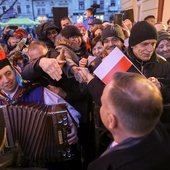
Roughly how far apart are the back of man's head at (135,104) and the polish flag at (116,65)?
62 centimetres

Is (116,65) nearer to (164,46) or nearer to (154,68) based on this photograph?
(154,68)

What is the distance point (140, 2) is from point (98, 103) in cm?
838

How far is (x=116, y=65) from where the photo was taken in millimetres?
1640

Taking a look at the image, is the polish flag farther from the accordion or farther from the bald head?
the bald head

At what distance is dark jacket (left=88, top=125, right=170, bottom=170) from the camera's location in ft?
3.14

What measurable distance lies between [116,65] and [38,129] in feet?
2.58

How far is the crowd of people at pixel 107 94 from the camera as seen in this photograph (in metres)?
0.97

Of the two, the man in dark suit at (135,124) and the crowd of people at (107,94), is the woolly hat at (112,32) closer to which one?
the crowd of people at (107,94)

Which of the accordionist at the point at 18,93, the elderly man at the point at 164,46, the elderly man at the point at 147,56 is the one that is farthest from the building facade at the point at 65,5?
the accordionist at the point at 18,93

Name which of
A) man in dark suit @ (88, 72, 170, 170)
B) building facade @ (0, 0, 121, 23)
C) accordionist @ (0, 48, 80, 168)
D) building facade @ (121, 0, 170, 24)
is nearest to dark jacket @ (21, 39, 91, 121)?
accordionist @ (0, 48, 80, 168)

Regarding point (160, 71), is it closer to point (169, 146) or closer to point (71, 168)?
point (169, 146)

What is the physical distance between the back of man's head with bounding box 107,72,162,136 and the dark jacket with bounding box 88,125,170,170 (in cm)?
6

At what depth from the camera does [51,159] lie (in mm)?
1762

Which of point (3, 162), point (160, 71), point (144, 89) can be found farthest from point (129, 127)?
point (160, 71)
